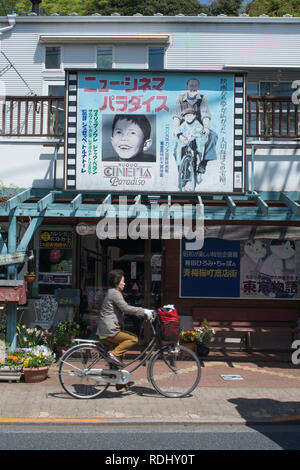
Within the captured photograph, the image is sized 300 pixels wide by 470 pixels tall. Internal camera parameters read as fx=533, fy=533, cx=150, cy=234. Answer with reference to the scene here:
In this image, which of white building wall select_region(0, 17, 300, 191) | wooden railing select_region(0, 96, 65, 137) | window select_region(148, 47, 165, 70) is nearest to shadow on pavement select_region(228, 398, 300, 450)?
wooden railing select_region(0, 96, 65, 137)

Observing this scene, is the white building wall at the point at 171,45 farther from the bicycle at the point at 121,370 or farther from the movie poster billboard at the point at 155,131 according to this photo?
the bicycle at the point at 121,370

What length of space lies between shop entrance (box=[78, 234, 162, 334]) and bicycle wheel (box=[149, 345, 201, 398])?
441cm

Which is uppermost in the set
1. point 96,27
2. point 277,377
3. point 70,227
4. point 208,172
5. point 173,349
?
point 96,27

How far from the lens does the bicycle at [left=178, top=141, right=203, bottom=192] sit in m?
10.3

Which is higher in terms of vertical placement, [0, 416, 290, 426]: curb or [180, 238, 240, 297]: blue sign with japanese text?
[180, 238, 240, 297]: blue sign with japanese text

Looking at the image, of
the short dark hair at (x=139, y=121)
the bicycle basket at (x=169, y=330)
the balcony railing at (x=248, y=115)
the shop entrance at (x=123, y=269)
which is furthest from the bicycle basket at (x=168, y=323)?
the balcony railing at (x=248, y=115)

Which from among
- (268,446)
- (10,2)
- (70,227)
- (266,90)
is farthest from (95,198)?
(10,2)

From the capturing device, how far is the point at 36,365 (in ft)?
28.7

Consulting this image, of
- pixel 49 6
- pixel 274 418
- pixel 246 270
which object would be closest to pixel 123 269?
pixel 246 270

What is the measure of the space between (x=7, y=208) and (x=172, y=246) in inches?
172

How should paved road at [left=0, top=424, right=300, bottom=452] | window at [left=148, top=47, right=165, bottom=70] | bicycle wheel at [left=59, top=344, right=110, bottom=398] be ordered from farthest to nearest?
window at [left=148, top=47, right=165, bottom=70], bicycle wheel at [left=59, top=344, right=110, bottom=398], paved road at [left=0, top=424, right=300, bottom=452]

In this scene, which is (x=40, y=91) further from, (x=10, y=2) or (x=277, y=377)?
(x=10, y=2)

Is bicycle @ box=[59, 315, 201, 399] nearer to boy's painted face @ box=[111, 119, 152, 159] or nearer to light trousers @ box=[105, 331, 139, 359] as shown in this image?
light trousers @ box=[105, 331, 139, 359]

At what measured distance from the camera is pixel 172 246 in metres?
12.5
